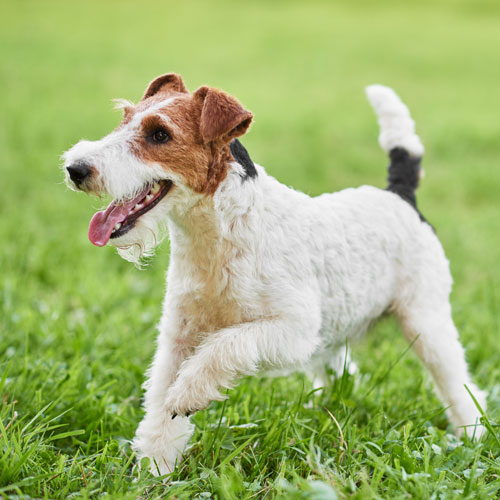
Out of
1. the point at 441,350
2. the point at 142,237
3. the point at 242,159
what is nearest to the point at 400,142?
the point at 441,350

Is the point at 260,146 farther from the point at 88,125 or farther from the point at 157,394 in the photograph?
the point at 157,394

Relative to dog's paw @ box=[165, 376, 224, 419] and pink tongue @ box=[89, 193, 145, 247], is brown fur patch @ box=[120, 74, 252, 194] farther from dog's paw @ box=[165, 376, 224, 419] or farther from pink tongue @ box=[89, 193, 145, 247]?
dog's paw @ box=[165, 376, 224, 419]

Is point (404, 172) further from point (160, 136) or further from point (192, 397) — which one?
point (192, 397)

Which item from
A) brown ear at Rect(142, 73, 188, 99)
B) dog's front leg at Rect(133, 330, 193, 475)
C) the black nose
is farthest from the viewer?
brown ear at Rect(142, 73, 188, 99)

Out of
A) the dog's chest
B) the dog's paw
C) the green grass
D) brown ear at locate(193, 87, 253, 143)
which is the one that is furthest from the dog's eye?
the green grass

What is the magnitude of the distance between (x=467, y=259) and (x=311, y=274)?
183 inches

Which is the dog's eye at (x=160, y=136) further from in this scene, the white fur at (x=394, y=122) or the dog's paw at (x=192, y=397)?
the white fur at (x=394, y=122)

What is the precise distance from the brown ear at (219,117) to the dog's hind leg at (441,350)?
5.71 feet

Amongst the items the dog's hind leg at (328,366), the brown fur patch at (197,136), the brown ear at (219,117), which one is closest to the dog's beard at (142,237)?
the brown fur patch at (197,136)

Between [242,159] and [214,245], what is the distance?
46 centimetres

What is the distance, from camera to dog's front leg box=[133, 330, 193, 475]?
10.5 ft

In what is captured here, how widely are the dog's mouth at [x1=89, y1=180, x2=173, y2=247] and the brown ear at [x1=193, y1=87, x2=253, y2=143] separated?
0.31 m

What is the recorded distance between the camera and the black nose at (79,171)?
109 inches

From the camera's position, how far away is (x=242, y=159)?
10.3ft
